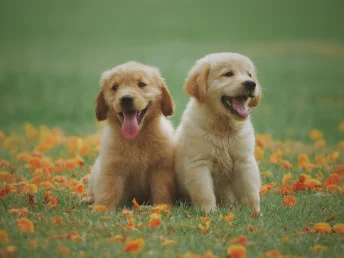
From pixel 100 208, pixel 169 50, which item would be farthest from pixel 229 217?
pixel 169 50

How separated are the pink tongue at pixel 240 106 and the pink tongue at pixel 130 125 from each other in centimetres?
83

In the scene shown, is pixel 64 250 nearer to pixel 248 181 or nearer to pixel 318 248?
pixel 318 248

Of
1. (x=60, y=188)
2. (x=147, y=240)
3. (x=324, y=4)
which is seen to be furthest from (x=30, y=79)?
(x=324, y=4)

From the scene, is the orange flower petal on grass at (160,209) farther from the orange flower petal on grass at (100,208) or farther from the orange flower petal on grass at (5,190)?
the orange flower petal on grass at (5,190)

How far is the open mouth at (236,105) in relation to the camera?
4102 millimetres

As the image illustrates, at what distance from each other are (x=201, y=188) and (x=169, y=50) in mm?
16359

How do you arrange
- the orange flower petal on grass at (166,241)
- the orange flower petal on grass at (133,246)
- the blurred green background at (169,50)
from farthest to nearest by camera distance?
the blurred green background at (169,50) < the orange flower petal on grass at (166,241) < the orange flower petal on grass at (133,246)

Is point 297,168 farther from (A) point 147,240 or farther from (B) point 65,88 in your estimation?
(B) point 65,88

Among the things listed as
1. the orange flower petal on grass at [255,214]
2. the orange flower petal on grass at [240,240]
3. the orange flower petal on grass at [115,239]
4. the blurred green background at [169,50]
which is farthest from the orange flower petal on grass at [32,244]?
the blurred green background at [169,50]

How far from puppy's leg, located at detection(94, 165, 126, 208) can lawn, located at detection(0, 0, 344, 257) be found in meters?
0.20

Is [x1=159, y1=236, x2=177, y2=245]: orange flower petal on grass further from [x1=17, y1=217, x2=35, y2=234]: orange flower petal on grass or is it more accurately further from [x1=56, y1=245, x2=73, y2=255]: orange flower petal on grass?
[x1=17, y1=217, x2=35, y2=234]: orange flower petal on grass

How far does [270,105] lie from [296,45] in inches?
411

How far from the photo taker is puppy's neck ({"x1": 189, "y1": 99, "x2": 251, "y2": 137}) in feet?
13.8

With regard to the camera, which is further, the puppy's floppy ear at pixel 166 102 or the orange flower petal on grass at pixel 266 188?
the orange flower petal on grass at pixel 266 188
